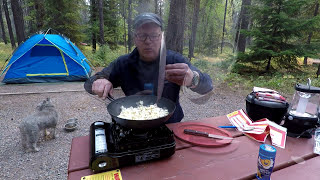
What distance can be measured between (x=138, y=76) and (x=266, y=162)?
129cm

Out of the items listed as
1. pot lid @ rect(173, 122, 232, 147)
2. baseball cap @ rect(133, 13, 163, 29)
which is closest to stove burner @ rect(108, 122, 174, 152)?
pot lid @ rect(173, 122, 232, 147)

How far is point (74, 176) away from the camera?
1.01m

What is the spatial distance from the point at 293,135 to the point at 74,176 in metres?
1.69

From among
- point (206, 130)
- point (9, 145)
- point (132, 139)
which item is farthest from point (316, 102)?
point (9, 145)

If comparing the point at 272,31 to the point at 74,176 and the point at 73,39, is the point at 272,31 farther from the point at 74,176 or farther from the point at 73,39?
the point at 73,39

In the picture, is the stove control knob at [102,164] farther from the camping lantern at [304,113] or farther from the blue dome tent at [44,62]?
the blue dome tent at [44,62]

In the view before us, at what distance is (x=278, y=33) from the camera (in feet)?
22.3

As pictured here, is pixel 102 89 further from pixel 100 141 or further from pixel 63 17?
pixel 63 17

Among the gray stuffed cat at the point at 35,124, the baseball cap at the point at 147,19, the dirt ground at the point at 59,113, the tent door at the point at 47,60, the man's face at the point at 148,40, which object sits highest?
the baseball cap at the point at 147,19

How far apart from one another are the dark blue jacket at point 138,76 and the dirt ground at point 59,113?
0.12 meters

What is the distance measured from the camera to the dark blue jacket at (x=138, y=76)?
1572 millimetres

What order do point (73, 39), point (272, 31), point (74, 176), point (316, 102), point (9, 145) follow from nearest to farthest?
point (74, 176) < point (316, 102) < point (9, 145) < point (272, 31) < point (73, 39)

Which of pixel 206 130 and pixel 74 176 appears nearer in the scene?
pixel 74 176

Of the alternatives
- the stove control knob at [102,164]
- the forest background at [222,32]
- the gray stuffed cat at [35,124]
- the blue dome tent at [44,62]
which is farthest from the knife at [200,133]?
the blue dome tent at [44,62]
